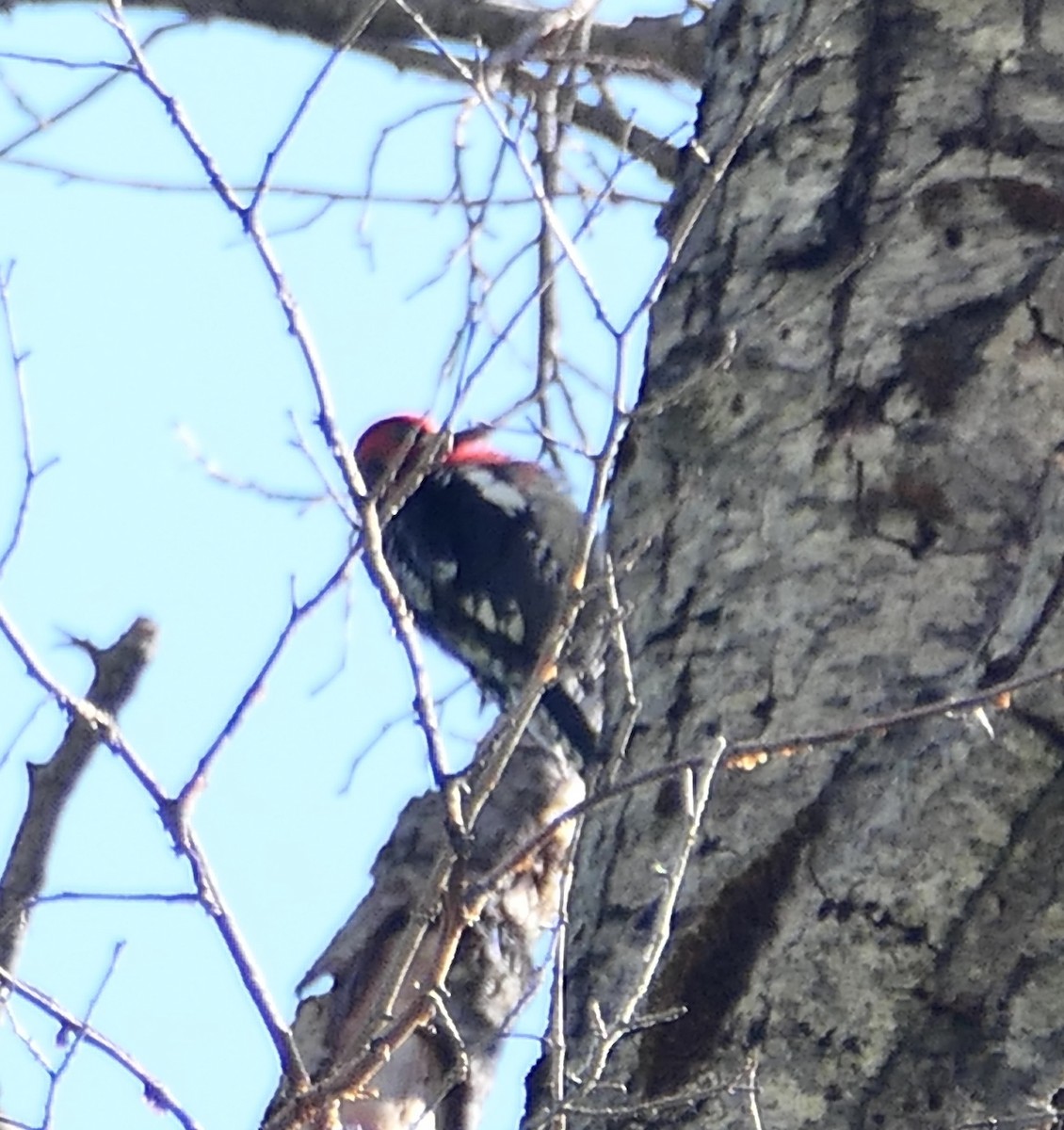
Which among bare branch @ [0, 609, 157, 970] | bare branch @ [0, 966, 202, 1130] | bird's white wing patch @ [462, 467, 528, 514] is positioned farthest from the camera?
bird's white wing patch @ [462, 467, 528, 514]

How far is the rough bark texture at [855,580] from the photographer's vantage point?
5.49 ft

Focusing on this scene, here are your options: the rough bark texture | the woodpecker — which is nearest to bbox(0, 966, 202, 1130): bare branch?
the rough bark texture

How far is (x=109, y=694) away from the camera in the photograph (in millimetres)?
2234

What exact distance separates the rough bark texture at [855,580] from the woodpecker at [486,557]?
1951 millimetres

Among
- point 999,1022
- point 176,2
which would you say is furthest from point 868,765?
point 176,2

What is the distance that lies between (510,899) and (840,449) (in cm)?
112

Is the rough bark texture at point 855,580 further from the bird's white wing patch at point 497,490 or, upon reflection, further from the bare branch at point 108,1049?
the bird's white wing patch at point 497,490

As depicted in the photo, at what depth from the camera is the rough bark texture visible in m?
1.67

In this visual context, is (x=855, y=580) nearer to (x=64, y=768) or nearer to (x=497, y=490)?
(x=64, y=768)

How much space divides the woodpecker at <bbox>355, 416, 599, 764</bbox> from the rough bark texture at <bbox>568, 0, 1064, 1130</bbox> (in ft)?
6.40

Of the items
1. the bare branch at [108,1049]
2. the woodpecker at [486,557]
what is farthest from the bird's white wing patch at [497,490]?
the bare branch at [108,1049]

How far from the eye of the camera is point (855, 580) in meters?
1.98

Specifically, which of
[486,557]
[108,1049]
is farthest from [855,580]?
[486,557]

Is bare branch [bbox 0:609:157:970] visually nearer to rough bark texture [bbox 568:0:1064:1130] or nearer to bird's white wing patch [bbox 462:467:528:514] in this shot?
rough bark texture [bbox 568:0:1064:1130]
